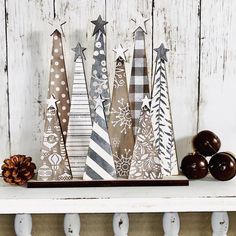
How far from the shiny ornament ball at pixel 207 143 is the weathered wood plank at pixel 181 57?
48 mm

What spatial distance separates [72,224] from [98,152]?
0.16 m

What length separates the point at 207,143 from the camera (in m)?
1.15

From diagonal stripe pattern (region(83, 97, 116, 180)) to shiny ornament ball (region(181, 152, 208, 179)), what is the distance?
16 cm

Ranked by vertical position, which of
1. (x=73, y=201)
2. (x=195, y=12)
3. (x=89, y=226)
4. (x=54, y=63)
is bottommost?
(x=89, y=226)

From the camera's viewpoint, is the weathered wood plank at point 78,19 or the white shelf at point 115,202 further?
the weathered wood plank at point 78,19

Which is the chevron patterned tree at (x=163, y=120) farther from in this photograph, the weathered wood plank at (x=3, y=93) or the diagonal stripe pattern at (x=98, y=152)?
the weathered wood plank at (x=3, y=93)

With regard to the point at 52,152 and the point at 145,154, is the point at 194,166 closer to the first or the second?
the point at 145,154

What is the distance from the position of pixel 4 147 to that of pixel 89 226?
25 centimetres

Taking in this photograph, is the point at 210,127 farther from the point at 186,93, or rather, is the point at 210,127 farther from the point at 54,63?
the point at 54,63

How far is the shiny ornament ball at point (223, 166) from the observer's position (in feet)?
3.61

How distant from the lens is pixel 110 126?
1.13 m

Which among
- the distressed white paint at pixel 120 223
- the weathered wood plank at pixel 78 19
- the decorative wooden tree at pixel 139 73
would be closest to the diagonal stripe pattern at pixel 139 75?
A: the decorative wooden tree at pixel 139 73

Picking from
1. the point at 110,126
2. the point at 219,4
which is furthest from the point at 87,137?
the point at 219,4

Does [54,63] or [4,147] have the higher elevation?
[54,63]
